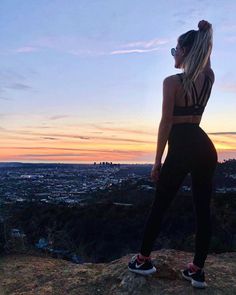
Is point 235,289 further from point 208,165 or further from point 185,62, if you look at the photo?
point 185,62

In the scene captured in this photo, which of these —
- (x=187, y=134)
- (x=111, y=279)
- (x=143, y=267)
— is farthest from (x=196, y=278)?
(x=187, y=134)

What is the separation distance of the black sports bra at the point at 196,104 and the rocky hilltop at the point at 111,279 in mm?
1539

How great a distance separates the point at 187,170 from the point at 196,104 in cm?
56

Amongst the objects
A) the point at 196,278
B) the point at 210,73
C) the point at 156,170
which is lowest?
the point at 196,278

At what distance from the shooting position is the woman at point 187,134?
12.4 feet

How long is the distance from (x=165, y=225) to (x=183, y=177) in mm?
9050

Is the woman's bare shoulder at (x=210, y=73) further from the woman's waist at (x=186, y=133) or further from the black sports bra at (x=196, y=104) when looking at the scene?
the woman's waist at (x=186, y=133)

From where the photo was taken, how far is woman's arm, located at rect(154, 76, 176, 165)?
12.3 feet

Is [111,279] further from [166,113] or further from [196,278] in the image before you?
[166,113]

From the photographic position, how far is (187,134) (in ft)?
12.6

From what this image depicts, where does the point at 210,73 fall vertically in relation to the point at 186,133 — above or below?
above

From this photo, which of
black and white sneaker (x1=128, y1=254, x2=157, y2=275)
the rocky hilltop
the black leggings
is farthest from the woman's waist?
the rocky hilltop

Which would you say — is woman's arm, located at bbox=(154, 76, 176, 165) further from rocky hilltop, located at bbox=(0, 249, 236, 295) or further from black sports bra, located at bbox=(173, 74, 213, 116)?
rocky hilltop, located at bbox=(0, 249, 236, 295)

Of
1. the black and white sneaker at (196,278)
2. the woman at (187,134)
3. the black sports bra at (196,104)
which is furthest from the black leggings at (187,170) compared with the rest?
the black and white sneaker at (196,278)
